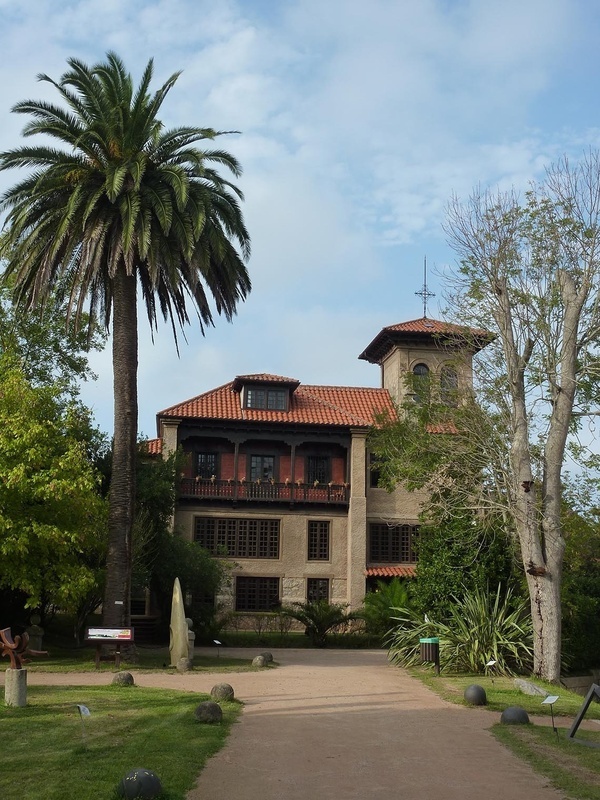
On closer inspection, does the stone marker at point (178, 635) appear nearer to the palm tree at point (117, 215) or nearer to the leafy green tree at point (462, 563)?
the palm tree at point (117, 215)

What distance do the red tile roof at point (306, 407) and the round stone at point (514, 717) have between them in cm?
2782

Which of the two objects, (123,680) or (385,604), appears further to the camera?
(385,604)

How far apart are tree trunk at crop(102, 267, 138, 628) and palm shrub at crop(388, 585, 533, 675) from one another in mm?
7318

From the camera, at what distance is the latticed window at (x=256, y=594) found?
41.9m

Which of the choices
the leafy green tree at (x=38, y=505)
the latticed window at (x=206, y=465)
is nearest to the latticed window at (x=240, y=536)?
the latticed window at (x=206, y=465)

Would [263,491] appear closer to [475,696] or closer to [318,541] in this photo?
[318,541]

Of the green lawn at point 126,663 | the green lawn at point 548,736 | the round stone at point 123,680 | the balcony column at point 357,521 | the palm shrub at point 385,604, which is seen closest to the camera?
the green lawn at point 548,736

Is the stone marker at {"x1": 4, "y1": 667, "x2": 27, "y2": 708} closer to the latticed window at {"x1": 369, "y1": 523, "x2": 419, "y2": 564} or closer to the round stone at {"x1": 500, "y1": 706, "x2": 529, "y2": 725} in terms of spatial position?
the round stone at {"x1": 500, "y1": 706, "x2": 529, "y2": 725}

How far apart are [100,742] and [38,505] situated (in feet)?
38.2

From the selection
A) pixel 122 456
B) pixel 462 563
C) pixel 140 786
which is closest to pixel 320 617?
pixel 462 563

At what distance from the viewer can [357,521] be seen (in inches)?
1663

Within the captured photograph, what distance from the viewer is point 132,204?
21938 millimetres

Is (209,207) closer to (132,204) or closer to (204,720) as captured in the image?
(132,204)

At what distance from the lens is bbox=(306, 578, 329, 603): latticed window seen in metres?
42.3
